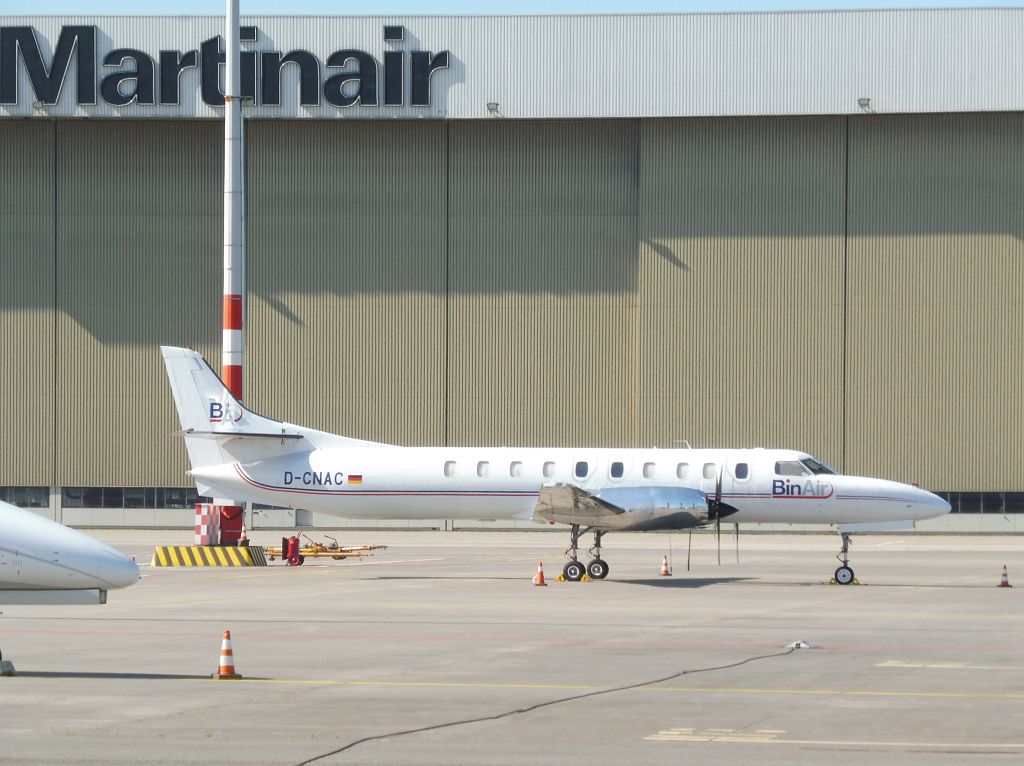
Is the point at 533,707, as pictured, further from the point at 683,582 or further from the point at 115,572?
the point at 683,582

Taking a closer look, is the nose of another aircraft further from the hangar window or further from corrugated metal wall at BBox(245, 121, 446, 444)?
the hangar window

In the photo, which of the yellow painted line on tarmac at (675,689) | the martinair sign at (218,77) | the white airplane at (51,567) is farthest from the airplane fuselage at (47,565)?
the martinair sign at (218,77)

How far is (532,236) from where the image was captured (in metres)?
56.0

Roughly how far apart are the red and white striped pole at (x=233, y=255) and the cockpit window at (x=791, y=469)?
44.6 feet

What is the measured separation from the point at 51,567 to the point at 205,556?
2032cm

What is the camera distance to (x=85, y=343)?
187 feet

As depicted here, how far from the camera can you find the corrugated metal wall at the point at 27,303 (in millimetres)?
56781

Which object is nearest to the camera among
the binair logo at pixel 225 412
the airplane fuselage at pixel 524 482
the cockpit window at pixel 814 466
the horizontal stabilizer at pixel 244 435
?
the airplane fuselage at pixel 524 482

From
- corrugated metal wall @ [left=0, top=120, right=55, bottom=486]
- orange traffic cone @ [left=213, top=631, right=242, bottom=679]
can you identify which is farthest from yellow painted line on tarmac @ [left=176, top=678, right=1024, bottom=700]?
corrugated metal wall @ [left=0, top=120, right=55, bottom=486]

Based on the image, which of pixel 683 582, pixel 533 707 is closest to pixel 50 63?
pixel 683 582

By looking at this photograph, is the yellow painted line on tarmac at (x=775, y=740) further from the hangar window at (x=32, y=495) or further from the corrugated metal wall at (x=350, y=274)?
the hangar window at (x=32, y=495)

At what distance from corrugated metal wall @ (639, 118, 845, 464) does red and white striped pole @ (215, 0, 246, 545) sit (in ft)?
69.8

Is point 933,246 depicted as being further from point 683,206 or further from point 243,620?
point 243,620

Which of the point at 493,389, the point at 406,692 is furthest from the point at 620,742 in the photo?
the point at 493,389
